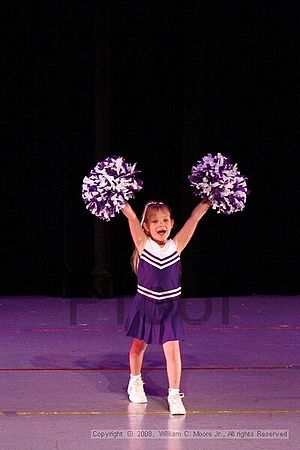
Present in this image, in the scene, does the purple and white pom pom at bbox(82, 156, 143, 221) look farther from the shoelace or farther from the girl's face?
the shoelace

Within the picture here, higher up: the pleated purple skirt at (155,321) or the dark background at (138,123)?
the dark background at (138,123)

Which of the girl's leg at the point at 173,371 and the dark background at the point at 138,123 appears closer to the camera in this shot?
the girl's leg at the point at 173,371

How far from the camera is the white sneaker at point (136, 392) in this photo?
232 inches

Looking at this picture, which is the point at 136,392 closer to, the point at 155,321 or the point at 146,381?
the point at 155,321

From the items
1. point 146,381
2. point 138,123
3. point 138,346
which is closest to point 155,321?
point 138,346

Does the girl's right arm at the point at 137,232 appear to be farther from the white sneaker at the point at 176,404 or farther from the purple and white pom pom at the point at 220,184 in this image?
the white sneaker at the point at 176,404

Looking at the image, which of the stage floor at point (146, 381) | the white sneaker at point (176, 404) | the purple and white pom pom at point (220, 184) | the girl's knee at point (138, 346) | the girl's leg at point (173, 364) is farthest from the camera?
the girl's knee at point (138, 346)

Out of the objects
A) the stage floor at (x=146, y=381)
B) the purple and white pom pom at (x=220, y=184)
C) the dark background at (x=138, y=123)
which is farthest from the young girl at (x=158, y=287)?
the dark background at (x=138, y=123)

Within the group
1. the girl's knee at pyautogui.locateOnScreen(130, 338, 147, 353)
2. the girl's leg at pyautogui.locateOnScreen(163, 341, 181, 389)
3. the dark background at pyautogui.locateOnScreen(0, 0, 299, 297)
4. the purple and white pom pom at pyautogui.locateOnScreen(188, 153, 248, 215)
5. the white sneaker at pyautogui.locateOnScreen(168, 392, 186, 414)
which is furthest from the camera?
the dark background at pyautogui.locateOnScreen(0, 0, 299, 297)

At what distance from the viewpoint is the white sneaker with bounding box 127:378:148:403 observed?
5.88 meters

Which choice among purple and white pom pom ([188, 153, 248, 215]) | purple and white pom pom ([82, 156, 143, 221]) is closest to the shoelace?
purple and white pom pom ([82, 156, 143, 221])

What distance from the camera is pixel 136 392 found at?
5922mm

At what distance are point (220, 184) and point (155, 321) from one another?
830 mm

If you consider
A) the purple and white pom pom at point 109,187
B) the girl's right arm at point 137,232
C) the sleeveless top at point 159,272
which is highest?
the purple and white pom pom at point 109,187
